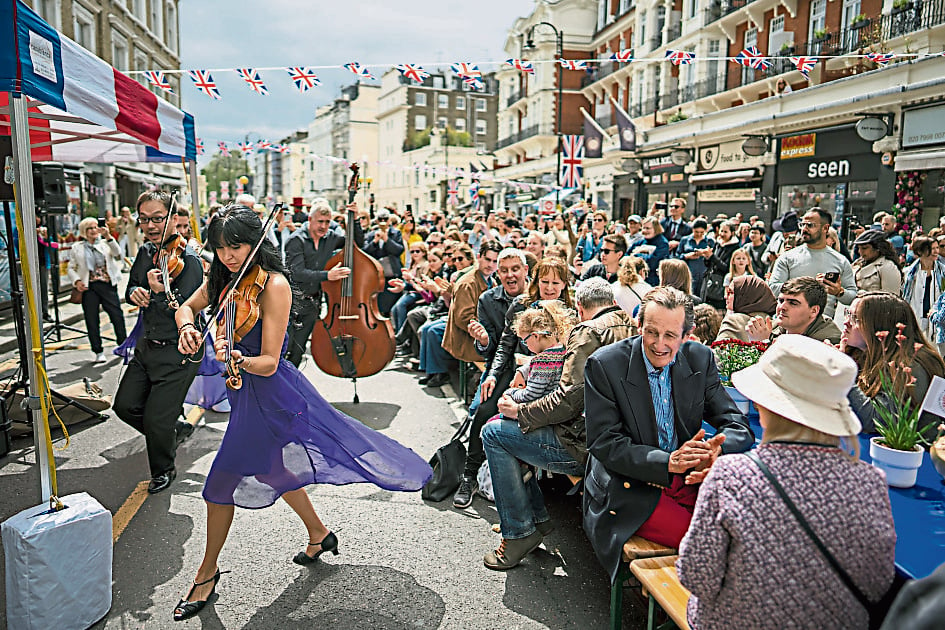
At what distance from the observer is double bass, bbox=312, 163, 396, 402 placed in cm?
646

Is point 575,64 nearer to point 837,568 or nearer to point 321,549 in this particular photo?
point 321,549

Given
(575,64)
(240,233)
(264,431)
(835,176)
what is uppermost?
(575,64)

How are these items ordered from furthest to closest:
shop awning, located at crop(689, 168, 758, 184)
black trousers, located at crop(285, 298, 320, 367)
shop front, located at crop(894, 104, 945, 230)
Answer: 1. shop awning, located at crop(689, 168, 758, 184)
2. shop front, located at crop(894, 104, 945, 230)
3. black trousers, located at crop(285, 298, 320, 367)

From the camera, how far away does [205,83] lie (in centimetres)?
1073

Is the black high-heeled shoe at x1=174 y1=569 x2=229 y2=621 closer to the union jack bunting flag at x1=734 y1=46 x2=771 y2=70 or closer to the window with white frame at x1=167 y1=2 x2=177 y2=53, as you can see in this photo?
the union jack bunting flag at x1=734 y1=46 x2=771 y2=70

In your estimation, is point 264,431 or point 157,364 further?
point 157,364

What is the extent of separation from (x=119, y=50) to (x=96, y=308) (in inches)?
893

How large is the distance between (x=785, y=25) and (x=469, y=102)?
62.6 m

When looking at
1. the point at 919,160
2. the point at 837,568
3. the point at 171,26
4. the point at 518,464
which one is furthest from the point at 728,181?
the point at 171,26

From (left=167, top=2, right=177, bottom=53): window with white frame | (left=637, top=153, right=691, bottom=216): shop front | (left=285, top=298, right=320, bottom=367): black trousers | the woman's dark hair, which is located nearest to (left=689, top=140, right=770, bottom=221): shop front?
(left=637, top=153, right=691, bottom=216): shop front

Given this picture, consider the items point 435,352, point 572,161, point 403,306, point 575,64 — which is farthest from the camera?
point 572,161

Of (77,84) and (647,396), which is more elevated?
(77,84)

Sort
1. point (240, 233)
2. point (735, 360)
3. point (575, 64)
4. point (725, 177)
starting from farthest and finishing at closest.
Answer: point (725, 177) → point (575, 64) → point (735, 360) → point (240, 233)

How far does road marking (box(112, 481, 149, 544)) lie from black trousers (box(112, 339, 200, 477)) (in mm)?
192
